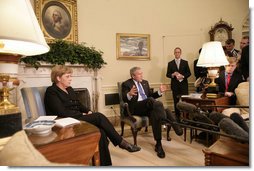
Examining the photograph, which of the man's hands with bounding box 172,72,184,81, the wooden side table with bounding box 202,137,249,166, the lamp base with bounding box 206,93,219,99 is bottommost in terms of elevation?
the wooden side table with bounding box 202,137,249,166

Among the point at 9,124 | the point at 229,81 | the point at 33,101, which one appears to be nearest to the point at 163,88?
the point at 229,81

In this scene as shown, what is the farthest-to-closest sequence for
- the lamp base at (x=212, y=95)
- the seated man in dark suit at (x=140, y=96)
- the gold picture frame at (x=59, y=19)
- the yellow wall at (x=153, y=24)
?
the gold picture frame at (x=59, y=19)
the seated man in dark suit at (x=140, y=96)
the lamp base at (x=212, y=95)
the yellow wall at (x=153, y=24)

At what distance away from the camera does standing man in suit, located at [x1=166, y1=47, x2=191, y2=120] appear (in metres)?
2.24

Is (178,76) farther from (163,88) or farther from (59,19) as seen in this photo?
(59,19)

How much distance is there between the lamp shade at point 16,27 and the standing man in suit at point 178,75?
5.55 feet

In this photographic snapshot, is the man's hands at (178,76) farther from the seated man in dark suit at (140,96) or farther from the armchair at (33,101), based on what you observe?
the armchair at (33,101)

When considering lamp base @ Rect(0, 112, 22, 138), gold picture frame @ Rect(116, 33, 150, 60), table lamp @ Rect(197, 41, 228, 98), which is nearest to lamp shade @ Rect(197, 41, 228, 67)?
table lamp @ Rect(197, 41, 228, 98)

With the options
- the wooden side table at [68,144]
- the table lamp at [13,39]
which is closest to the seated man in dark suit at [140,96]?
the wooden side table at [68,144]

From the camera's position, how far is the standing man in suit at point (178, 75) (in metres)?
2.24

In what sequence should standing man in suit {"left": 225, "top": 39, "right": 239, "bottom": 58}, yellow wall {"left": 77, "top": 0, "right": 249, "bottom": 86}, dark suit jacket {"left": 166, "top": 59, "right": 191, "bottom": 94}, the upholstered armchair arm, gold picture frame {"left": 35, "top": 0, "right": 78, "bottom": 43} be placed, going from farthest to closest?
gold picture frame {"left": 35, "top": 0, "right": 78, "bottom": 43}
the upholstered armchair arm
dark suit jacket {"left": 166, "top": 59, "right": 191, "bottom": 94}
yellow wall {"left": 77, "top": 0, "right": 249, "bottom": 86}
standing man in suit {"left": 225, "top": 39, "right": 239, "bottom": 58}

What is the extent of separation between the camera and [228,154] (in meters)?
0.83

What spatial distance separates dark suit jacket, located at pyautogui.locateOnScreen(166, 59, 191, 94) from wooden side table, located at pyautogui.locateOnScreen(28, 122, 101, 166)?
1.41 m

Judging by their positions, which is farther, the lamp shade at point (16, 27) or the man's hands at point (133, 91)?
the man's hands at point (133, 91)

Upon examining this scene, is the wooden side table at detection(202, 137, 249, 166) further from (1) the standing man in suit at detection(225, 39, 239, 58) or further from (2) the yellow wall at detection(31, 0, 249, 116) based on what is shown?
(1) the standing man in suit at detection(225, 39, 239, 58)
